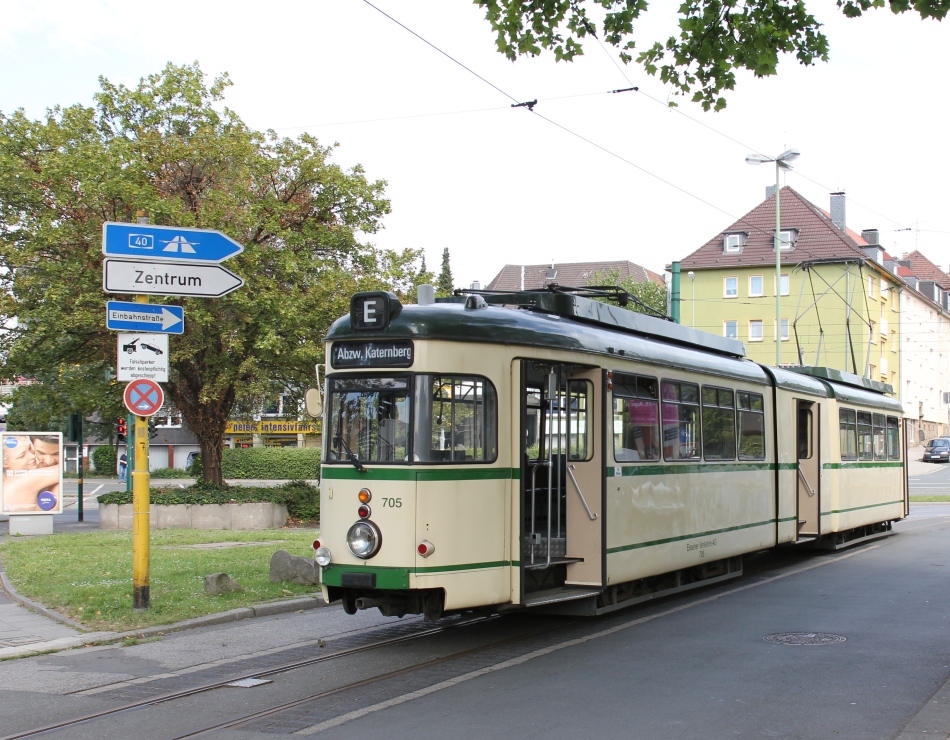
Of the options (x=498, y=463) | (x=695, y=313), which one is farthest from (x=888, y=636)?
(x=695, y=313)

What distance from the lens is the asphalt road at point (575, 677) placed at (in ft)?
22.3

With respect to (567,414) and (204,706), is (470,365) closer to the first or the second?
(567,414)

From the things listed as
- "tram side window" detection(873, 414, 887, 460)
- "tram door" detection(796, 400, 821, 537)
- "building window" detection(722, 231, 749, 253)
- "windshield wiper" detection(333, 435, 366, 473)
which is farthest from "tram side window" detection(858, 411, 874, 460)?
"building window" detection(722, 231, 749, 253)

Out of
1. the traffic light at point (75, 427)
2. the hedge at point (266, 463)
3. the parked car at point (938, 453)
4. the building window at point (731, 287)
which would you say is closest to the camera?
the traffic light at point (75, 427)

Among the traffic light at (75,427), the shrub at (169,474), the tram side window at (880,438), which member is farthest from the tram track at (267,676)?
the shrub at (169,474)

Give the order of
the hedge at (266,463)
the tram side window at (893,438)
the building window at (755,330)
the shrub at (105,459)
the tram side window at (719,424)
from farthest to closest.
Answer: the building window at (755,330), the shrub at (105,459), the hedge at (266,463), the tram side window at (893,438), the tram side window at (719,424)

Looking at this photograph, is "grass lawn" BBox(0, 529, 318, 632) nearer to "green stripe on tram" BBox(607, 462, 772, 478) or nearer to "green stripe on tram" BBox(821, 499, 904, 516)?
"green stripe on tram" BBox(607, 462, 772, 478)

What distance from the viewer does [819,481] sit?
17.6 meters

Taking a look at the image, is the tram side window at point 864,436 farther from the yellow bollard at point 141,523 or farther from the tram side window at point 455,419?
the yellow bollard at point 141,523

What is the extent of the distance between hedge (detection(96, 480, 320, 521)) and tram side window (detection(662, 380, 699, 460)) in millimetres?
14075

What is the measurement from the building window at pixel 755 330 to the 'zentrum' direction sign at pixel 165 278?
5781cm

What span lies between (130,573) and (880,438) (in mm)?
15105

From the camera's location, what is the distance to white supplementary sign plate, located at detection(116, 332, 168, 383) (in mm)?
11375

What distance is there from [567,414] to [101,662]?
4799 mm
